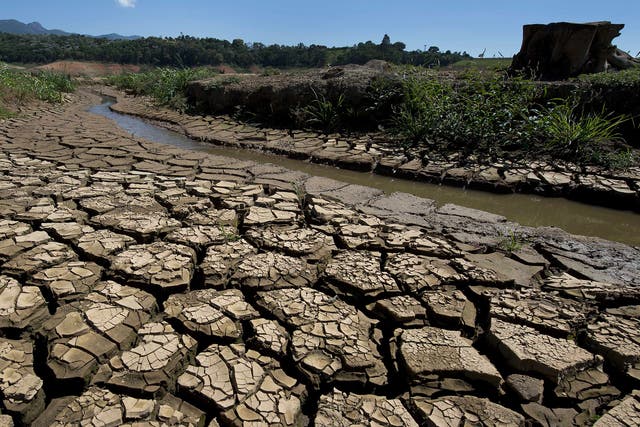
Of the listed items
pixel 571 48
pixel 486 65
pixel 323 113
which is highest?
pixel 571 48

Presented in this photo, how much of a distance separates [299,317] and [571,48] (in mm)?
6647

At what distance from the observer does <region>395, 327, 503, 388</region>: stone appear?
1374 millimetres

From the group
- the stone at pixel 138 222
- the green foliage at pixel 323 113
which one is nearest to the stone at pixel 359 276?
the stone at pixel 138 222

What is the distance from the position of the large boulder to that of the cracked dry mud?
4972 mm

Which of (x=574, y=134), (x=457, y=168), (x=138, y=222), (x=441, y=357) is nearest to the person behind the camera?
(x=441, y=357)

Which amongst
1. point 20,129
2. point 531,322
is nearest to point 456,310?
point 531,322

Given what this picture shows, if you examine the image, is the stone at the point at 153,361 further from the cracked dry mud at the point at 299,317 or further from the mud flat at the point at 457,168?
the mud flat at the point at 457,168

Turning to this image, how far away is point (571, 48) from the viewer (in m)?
6.18

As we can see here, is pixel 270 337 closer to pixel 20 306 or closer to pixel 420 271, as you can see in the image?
pixel 420 271

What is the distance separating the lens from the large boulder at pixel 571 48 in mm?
6023

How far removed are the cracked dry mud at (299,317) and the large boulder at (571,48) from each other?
16.3 feet

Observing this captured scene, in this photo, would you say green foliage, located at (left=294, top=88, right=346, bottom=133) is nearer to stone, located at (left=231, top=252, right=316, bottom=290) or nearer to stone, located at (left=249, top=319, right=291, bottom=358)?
stone, located at (left=231, top=252, right=316, bottom=290)

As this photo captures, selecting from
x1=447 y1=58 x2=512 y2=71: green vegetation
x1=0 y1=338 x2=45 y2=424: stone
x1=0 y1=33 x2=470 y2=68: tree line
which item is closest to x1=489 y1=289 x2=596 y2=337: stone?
x1=0 y1=338 x2=45 y2=424: stone

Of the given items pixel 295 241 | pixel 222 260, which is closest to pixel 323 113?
pixel 295 241
